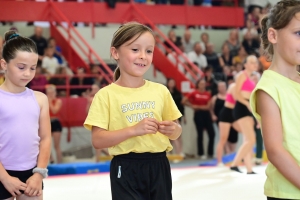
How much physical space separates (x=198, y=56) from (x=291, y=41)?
381 inches

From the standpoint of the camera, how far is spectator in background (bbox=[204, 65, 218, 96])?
1045cm

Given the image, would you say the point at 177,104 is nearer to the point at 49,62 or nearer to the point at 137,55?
the point at 49,62

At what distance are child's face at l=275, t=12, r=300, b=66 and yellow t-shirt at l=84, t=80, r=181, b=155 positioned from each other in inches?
32.1

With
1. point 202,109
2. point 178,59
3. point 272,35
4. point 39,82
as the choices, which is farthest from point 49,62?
point 272,35

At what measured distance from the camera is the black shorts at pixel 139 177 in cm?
272

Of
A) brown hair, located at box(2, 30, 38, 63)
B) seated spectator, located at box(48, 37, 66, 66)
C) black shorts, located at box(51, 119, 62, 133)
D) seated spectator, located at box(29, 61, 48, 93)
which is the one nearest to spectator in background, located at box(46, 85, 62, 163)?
black shorts, located at box(51, 119, 62, 133)

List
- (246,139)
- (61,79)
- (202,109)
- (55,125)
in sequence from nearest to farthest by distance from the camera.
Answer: (246,139) → (55,125) → (61,79) → (202,109)

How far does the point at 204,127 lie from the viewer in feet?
33.4

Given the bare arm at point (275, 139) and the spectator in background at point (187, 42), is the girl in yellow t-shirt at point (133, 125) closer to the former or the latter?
the bare arm at point (275, 139)

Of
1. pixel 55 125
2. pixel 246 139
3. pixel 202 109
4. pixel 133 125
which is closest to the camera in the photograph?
pixel 133 125

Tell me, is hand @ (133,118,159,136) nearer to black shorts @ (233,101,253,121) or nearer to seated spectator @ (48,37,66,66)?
black shorts @ (233,101,253,121)

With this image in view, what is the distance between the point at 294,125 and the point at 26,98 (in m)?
1.37

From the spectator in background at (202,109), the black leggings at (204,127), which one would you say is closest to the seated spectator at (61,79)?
the spectator in background at (202,109)

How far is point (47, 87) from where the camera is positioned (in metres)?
8.55
